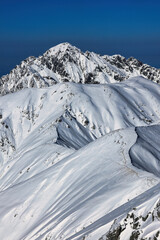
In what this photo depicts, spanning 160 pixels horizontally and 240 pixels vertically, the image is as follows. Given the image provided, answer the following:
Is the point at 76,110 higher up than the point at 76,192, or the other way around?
the point at 76,110

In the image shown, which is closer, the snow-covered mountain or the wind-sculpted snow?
the snow-covered mountain

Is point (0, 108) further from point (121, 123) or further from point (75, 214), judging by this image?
point (75, 214)

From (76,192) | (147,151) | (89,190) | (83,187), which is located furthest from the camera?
(147,151)

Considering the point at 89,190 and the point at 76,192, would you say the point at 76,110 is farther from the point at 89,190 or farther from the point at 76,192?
the point at 89,190

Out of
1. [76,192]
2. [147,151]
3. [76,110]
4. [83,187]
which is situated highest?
[76,110]

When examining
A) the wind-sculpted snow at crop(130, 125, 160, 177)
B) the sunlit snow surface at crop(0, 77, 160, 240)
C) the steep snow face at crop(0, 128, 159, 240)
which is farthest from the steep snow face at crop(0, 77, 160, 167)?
the steep snow face at crop(0, 128, 159, 240)

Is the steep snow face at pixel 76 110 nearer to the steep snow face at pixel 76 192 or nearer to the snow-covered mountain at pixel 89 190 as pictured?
the snow-covered mountain at pixel 89 190

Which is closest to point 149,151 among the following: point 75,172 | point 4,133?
point 75,172

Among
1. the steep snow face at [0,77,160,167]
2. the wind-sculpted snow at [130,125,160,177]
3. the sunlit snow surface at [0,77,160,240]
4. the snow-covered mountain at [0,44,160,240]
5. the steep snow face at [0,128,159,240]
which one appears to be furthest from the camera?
the steep snow face at [0,77,160,167]

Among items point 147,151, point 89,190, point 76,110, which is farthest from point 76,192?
point 76,110

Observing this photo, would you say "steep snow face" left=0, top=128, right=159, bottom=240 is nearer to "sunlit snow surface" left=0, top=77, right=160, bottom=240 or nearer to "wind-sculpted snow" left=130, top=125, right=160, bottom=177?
"sunlit snow surface" left=0, top=77, right=160, bottom=240

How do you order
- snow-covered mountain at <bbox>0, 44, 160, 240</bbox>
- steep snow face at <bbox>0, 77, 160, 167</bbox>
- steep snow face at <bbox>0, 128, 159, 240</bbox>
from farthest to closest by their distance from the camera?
steep snow face at <bbox>0, 77, 160, 167</bbox>, steep snow face at <bbox>0, 128, 159, 240</bbox>, snow-covered mountain at <bbox>0, 44, 160, 240</bbox>
